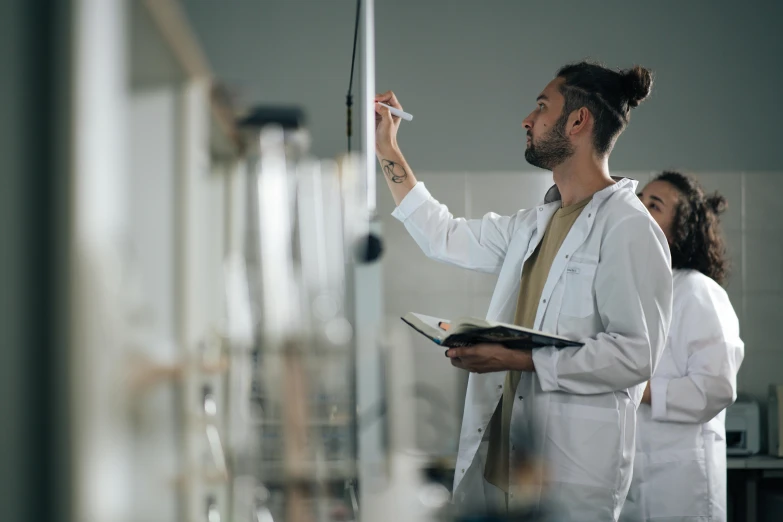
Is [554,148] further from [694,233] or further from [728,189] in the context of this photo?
[728,189]

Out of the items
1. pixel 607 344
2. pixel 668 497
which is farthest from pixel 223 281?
pixel 668 497

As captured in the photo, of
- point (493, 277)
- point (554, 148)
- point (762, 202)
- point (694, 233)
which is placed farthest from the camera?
point (762, 202)

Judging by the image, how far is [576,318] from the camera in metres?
1.60

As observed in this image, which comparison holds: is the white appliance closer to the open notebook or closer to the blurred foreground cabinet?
the open notebook

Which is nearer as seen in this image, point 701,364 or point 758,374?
point 701,364

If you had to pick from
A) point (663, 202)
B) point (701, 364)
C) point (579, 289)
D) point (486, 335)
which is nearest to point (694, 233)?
point (663, 202)

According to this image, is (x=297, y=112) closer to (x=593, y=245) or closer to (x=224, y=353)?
(x=224, y=353)

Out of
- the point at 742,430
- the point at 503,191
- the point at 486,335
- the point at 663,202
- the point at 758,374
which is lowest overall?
the point at 742,430

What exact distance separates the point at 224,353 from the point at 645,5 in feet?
10.7

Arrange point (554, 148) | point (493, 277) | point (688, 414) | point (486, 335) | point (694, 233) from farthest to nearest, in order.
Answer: point (493, 277)
point (694, 233)
point (688, 414)
point (554, 148)
point (486, 335)

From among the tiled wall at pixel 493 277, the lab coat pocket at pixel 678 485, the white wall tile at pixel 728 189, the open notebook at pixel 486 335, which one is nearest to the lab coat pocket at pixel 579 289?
the open notebook at pixel 486 335

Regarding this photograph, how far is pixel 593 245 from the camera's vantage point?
161 centimetres

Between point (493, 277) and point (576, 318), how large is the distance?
1491 mm

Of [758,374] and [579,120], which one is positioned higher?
[579,120]
